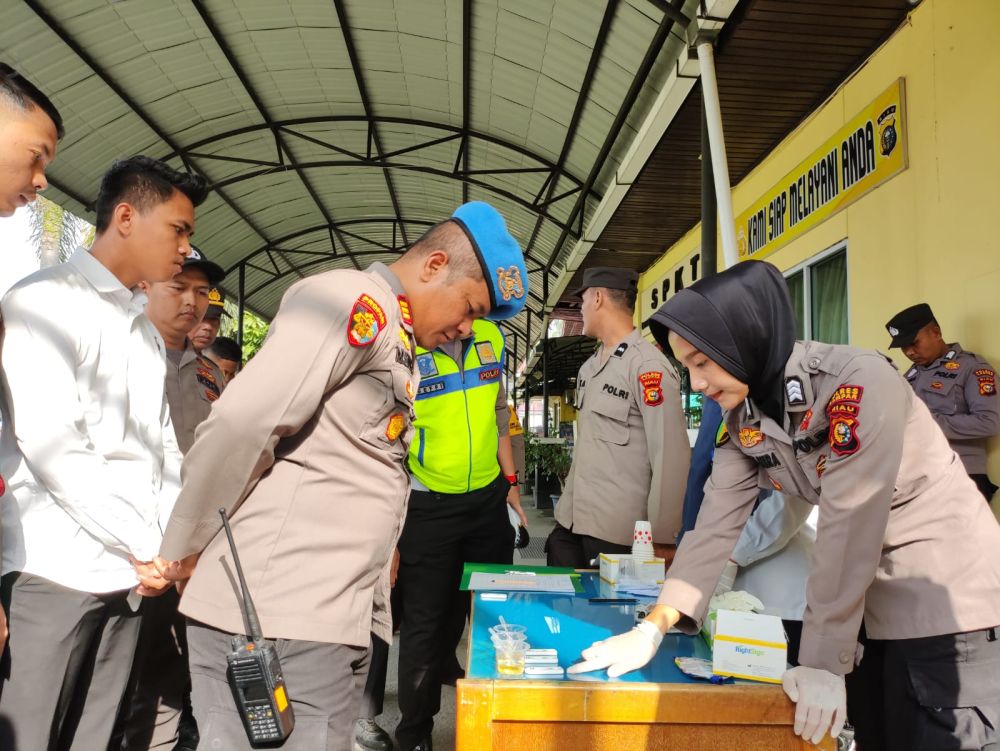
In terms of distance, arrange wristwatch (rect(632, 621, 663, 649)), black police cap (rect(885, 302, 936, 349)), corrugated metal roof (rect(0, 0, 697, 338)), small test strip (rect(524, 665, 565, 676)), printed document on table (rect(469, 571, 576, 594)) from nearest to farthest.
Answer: small test strip (rect(524, 665, 565, 676)), wristwatch (rect(632, 621, 663, 649)), printed document on table (rect(469, 571, 576, 594)), black police cap (rect(885, 302, 936, 349)), corrugated metal roof (rect(0, 0, 697, 338))

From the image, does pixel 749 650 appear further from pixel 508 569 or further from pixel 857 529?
pixel 508 569

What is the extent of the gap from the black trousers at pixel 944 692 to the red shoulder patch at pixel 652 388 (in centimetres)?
144

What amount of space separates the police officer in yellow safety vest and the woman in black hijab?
4.13 ft

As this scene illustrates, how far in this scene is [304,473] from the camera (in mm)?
1297

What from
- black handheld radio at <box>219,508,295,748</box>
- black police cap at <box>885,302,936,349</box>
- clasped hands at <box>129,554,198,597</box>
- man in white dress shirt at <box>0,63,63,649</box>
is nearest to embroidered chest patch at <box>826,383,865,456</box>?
black handheld radio at <box>219,508,295,748</box>

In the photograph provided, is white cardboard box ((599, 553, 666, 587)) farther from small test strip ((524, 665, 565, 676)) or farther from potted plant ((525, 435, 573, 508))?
potted plant ((525, 435, 573, 508))

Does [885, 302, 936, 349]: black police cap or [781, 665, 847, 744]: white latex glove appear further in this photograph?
[885, 302, 936, 349]: black police cap

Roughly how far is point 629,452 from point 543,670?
1.65 metres

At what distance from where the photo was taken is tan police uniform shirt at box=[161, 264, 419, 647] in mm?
1217

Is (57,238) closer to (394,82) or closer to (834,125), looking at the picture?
(394,82)

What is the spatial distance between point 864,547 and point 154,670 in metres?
2.00

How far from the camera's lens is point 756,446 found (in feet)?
5.38

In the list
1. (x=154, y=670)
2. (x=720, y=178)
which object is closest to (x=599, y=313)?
(x=720, y=178)

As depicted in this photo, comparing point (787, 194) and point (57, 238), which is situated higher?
point (57, 238)
